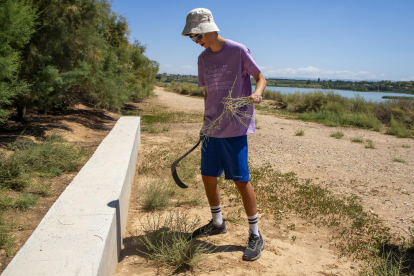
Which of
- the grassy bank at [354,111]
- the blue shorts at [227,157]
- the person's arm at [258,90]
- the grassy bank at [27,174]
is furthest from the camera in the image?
the grassy bank at [354,111]

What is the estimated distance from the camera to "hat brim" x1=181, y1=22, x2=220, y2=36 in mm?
2738

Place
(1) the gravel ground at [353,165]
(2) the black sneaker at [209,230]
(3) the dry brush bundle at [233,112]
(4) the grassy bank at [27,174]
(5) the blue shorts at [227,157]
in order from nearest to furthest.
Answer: (3) the dry brush bundle at [233,112]
(5) the blue shorts at [227,157]
(4) the grassy bank at [27,174]
(2) the black sneaker at [209,230]
(1) the gravel ground at [353,165]

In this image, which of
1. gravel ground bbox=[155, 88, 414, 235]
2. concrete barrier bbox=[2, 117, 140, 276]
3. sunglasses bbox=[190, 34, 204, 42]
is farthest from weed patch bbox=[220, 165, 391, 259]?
sunglasses bbox=[190, 34, 204, 42]

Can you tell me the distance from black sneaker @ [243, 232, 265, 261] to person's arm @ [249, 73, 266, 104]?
1.28 metres

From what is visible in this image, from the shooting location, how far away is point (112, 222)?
245 cm

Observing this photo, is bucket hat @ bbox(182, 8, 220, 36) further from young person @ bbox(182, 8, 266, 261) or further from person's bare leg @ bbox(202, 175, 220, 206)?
person's bare leg @ bbox(202, 175, 220, 206)

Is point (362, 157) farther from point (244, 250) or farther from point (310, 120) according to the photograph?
point (310, 120)

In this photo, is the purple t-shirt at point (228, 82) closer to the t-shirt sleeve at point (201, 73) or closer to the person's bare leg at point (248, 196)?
the t-shirt sleeve at point (201, 73)

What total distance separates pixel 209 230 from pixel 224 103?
4.35 feet

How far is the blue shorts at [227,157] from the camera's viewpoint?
9.50 feet

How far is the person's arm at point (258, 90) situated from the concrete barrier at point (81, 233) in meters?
1.47

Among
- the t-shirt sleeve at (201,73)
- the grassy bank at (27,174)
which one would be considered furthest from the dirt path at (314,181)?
the t-shirt sleeve at (201,73)

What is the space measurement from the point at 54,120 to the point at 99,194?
786cm

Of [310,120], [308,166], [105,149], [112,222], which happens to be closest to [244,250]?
[112,222]
